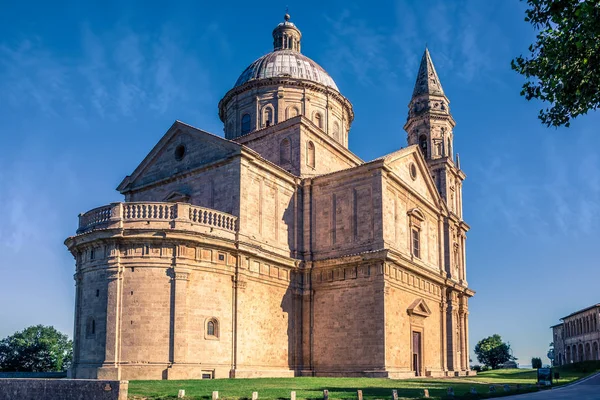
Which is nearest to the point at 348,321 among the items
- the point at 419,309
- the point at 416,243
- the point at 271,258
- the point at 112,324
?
the point at 271,258

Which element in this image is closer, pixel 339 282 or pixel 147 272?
pixel 147 272

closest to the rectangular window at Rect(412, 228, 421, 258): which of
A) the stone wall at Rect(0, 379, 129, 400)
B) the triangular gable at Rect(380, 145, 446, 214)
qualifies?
the triangular gable at Rect(380, 145, 446, 214)

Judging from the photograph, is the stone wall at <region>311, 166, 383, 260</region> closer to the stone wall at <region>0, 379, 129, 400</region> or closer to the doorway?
the doorway

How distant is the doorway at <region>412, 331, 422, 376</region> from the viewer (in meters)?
35.0

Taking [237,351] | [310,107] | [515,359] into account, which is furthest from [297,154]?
[515,359]

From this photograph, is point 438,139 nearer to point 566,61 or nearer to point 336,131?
point 336,131

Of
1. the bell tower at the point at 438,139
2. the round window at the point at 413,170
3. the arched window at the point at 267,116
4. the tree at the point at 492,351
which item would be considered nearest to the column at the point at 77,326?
the arched window at the point at 267,116

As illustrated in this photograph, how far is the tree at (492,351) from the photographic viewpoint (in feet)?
307

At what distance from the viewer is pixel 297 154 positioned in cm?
3581

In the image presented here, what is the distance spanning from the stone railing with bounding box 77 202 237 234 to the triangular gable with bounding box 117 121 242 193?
14.1ft

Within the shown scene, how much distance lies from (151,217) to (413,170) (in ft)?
56.1

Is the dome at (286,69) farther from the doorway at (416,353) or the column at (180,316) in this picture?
the column at (180,316)

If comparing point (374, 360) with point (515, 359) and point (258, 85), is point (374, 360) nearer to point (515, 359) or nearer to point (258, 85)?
point (258, 85)

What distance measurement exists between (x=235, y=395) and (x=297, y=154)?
1919 centimetres
